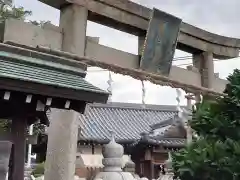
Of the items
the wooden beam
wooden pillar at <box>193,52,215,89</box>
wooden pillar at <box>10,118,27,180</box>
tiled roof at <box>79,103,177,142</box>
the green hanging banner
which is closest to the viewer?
wooden pillar at <box>10,118,27,180</box>

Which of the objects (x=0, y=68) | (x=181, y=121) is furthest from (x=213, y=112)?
(x=181, y=121)

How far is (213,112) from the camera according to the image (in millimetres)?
5633

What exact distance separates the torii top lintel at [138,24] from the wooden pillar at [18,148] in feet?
9.75

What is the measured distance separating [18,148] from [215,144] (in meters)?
2.47

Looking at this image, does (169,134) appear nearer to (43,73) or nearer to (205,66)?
(205,66)

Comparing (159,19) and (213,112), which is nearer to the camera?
(213,112)

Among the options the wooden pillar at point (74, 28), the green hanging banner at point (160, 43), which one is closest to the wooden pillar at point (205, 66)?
the green hanging banner at point (160, 43)

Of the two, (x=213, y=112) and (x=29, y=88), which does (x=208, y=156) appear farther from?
(x=29, y=88)

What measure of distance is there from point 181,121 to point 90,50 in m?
12.8

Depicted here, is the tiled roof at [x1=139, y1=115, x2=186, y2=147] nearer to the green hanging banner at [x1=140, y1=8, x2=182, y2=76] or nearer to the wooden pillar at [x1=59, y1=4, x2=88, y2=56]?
the green hanging banner at [x1=140, y1=8, x2=182, y2=76]

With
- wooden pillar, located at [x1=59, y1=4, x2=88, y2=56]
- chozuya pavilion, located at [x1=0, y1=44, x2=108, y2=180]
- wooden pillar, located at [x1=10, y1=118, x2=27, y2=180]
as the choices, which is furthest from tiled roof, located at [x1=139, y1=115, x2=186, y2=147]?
wooden pillar, located at [x1=10, y1=118, x2=27, y2=180]

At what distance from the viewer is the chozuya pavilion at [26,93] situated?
4.27 metres

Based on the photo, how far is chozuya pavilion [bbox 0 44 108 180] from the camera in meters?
4.27

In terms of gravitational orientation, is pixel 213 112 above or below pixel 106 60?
below
